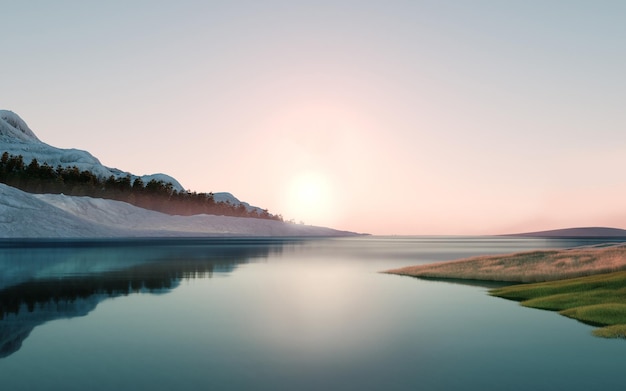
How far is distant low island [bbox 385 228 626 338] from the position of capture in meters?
30.4

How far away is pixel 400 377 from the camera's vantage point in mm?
18594

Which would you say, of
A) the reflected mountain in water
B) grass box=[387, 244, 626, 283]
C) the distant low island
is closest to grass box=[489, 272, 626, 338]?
the distant low island

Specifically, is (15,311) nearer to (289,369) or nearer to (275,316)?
(275,316)

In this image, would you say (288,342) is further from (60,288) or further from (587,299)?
(60,288)

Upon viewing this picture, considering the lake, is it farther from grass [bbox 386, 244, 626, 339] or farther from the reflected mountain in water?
grass [bbox 386, 244, 626, 339]

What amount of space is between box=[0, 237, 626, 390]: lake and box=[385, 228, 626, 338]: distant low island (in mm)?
2046

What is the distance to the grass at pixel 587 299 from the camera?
28.5 metres

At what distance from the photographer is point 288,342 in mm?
24828

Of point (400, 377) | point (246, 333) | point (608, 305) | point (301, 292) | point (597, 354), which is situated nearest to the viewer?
point (400, 377)

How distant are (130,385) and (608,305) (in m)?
27.3

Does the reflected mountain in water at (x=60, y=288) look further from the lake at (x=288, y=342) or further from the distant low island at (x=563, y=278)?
the distant low island at (x=563, y=278)

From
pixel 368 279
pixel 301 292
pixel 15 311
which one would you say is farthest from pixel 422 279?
pixel 15 311

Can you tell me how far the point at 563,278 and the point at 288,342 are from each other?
3394cm

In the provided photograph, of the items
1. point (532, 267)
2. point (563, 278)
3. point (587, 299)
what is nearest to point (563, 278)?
point (563, 278)
